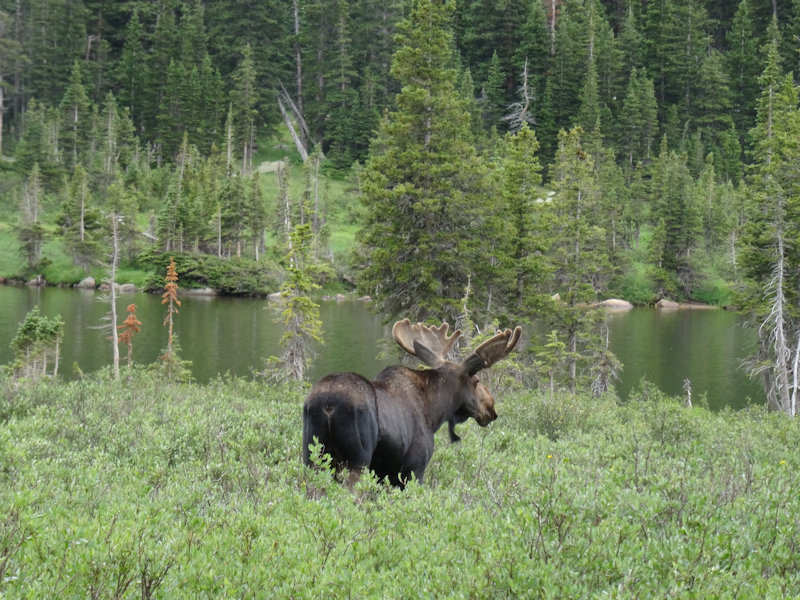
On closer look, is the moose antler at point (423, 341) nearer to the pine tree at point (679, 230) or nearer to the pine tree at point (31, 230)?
the pine tree at point (679, 230)

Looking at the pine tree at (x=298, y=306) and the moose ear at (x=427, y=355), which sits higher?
the moose ear at (x=427, y=355)

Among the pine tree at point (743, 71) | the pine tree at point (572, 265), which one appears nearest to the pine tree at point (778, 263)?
the pine tree at point (572, 265)

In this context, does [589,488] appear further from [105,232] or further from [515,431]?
[105,232]

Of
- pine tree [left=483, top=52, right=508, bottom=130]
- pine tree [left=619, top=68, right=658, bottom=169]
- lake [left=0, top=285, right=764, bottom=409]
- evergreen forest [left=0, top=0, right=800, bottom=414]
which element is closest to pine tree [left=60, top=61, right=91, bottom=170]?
evergreen forest [left=0, top=0, right=800, bottom=414]

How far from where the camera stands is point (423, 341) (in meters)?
7.38

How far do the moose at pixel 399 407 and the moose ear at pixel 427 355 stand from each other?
0.4 inches

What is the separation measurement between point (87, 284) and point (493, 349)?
2983 inches

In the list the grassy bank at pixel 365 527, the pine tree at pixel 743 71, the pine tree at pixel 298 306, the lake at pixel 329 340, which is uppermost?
the pine tree at pixel 743 71

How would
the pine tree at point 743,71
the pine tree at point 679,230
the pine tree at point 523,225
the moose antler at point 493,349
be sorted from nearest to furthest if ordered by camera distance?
the moose antler at point 493,349 → the pine tree at point 523,225 → the pine tree at point 679,230 → the pine tree at point 743,71

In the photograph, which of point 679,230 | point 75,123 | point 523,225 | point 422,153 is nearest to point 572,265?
point 523,225

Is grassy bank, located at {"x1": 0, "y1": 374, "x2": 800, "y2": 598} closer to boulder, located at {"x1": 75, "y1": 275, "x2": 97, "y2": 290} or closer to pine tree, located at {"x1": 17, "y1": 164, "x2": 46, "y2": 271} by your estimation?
boulder, located at {"x1": 75, "y1": 275, "x2": 97, "y2": 290}

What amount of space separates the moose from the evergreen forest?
16621mm

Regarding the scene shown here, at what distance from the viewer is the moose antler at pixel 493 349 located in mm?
6809

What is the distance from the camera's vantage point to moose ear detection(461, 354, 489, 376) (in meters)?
7.01
